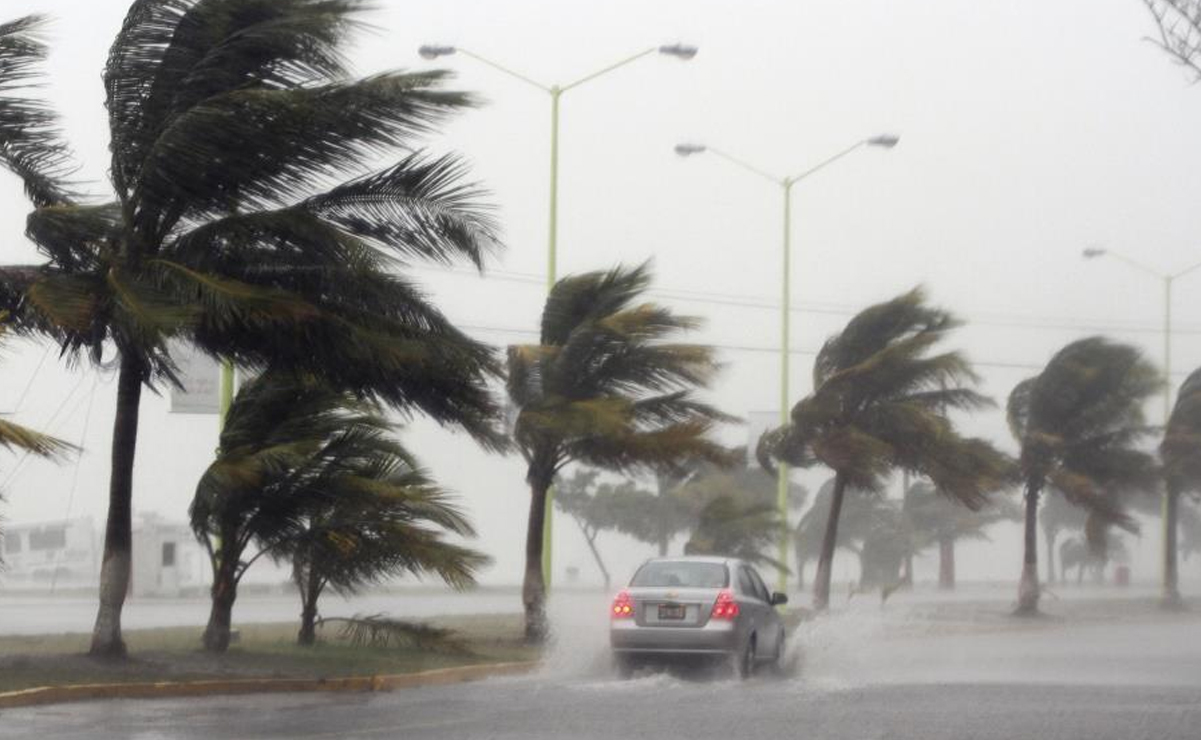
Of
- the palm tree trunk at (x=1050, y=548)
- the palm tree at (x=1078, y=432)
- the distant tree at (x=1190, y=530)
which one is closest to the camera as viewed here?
the palm tree at (x=1078, y=432)

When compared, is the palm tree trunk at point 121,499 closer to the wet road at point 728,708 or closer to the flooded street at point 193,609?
the wet road at point 728,708

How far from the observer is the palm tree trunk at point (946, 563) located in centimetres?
7606

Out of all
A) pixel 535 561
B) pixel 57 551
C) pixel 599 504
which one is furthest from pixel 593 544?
pixel 535 561

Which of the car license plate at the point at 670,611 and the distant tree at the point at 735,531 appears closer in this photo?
the car license plate at the point at 670,611

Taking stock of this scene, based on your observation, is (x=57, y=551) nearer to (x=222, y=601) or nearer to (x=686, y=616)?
(x=222, y=601)

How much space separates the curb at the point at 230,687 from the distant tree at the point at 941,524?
5208 cm

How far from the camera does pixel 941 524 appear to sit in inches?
3000

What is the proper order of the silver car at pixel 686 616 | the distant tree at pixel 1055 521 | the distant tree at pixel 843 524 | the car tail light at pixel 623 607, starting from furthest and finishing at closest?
1. the distant tree at pixel 1055 521
2. the distant tree at pixel 843 524
3. the car tail light at pixel 623 607
4. the silver car at pixel 686 616

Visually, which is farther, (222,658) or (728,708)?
(222,658)

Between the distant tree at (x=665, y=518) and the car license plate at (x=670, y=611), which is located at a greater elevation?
the distant tree at (x=665, y=518)

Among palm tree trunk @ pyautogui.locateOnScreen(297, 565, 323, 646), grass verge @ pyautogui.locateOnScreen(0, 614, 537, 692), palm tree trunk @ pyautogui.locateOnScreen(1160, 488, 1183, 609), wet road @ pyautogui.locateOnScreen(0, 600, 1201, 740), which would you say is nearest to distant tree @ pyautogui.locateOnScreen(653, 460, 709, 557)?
palm tree trunk @ pyautogui.locateOnScreen(1160, 488, 1183, 609)

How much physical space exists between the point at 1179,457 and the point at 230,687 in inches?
1531

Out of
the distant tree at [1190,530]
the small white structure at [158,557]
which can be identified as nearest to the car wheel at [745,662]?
the small white structure at [158,557]

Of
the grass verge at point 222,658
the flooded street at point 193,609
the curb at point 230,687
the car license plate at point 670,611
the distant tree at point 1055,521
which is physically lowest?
the curb at point 230,687
